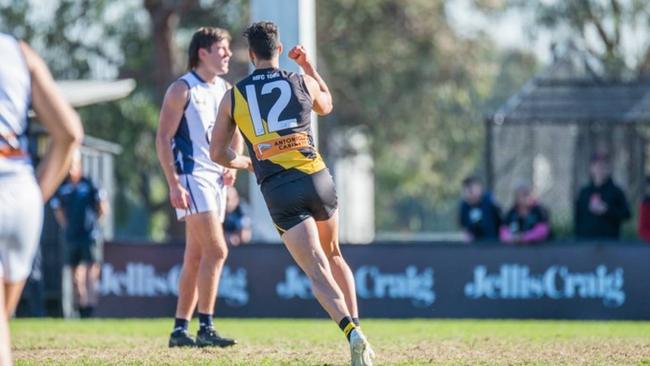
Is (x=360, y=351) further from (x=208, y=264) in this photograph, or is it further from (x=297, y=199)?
(x=208, y=264)

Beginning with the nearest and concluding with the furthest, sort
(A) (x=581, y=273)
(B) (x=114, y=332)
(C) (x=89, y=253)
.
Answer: (B) (x=114, y=332) < (A) (x=581, y=273) < (C) (x=89, y=253)

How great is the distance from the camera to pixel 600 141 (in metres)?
25.0

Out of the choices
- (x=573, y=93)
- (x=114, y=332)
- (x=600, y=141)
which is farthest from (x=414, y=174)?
(x=114, y=332)

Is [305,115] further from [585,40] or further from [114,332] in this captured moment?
[585,40]

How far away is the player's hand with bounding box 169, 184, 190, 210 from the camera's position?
902 centimetres

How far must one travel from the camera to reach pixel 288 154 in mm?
7980

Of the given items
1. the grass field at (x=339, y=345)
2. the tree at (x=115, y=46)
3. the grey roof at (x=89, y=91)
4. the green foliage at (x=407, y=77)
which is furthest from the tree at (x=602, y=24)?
the grass field at (x=339, y=345)

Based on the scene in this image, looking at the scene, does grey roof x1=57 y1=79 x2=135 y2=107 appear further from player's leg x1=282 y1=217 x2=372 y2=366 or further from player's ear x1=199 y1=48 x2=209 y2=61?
player's leg x1=282 y1=217 x2=372 y2=366

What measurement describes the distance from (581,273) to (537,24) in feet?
82.4

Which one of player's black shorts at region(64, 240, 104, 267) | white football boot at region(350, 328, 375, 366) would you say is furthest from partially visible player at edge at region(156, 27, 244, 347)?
player's black shorts at region(64, 240, 104, 267)

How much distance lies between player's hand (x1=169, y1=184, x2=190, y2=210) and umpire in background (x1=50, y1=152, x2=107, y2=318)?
8.00m

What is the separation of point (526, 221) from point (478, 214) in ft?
3.63

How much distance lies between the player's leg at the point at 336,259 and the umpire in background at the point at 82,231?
8.97 m

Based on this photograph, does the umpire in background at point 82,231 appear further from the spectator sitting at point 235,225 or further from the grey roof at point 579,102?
the grey roof at point 579,102
